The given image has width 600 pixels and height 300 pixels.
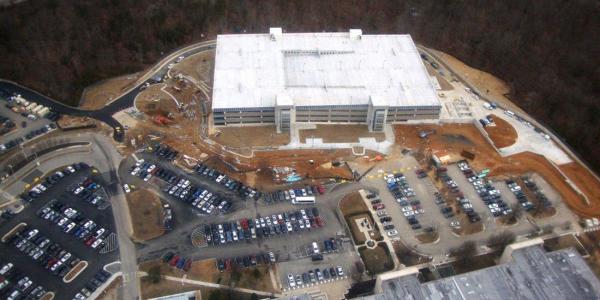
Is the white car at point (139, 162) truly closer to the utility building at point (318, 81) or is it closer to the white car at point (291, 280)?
the utility building at point (318, 81)

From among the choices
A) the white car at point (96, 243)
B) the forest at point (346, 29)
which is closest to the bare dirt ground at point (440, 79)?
the forest at point (346, 29)

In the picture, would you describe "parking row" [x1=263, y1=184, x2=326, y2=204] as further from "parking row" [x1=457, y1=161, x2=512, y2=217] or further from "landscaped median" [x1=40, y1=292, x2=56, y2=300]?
"landscaped median" [x1=40, y1=292, x2=56, y2=300]

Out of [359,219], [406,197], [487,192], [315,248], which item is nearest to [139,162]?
[315,248]

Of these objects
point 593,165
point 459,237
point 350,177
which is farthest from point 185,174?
point 593,165

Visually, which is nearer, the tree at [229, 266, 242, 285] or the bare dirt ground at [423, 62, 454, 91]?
the tree at [229, 266, 242, 285]

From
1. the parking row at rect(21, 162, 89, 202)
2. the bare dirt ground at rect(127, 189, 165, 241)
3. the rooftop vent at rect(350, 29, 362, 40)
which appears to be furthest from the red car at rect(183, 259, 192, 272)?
the rooftop vent at rect(350, 29, 362, 40)

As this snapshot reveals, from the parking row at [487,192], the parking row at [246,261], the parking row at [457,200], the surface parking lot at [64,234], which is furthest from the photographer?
the parking row at [487,192]

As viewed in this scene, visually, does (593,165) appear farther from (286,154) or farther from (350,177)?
(286,154)
